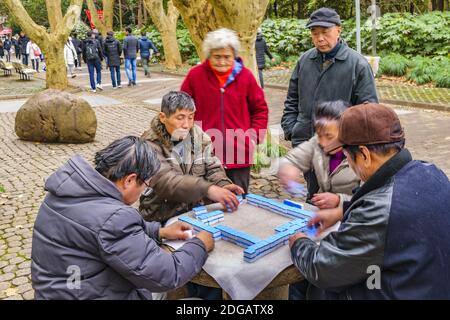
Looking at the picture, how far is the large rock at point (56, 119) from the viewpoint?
8.97 m

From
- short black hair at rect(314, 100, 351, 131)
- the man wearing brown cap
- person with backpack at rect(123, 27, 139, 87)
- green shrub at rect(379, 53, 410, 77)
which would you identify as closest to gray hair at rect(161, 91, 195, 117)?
short black hair at rect(314, 100, 351, 131)

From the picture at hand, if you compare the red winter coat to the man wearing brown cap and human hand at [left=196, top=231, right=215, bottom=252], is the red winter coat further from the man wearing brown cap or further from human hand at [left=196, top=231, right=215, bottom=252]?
the man wearing brown cap

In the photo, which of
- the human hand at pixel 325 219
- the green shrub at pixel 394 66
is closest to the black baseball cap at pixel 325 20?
the human hand at pixel 325 219

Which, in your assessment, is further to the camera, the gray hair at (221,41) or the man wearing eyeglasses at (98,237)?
the gray hair at (221,41)

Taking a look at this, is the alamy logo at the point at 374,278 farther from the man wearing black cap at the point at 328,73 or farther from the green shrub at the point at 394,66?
the green shrub at the point at 394,66

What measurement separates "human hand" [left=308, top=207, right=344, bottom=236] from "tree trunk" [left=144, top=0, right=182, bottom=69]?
1936 cm

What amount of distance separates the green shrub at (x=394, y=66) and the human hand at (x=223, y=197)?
45.2ft

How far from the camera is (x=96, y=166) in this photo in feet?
7.14

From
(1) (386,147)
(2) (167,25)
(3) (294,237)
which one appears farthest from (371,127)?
(2) (167,25)

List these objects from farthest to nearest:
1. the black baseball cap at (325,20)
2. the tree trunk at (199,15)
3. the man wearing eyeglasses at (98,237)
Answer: the tree trunk at (199,15) → the black baseball cap at (325,20) → the man wearing eyeglasses at (98,237)

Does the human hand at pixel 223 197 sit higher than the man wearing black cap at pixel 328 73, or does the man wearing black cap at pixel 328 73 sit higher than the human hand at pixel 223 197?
the man wearing black cap at pixel 328 73

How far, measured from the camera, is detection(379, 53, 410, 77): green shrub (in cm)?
1530

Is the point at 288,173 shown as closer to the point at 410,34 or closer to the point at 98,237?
the point at 98,237
